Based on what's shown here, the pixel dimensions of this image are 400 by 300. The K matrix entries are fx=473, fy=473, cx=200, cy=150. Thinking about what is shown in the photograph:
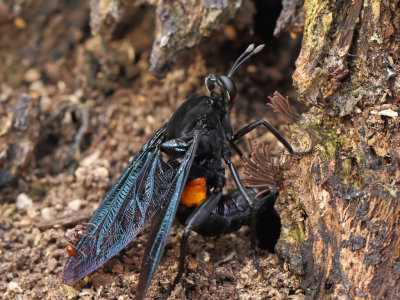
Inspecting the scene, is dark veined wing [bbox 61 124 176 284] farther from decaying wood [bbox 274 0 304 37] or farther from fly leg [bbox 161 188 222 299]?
decaying wood [bbox 274 0 304 37]

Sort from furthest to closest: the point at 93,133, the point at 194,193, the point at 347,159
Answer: the point at 93,133, the point at 194,193, the point at 347,159

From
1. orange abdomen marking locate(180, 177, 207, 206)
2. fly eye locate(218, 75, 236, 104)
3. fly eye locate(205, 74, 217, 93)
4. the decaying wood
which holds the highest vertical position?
the decaying wood

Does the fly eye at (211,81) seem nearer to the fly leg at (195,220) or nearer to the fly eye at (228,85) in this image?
the fly eye at (228,85)

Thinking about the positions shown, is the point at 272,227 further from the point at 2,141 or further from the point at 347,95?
the point at 2,141

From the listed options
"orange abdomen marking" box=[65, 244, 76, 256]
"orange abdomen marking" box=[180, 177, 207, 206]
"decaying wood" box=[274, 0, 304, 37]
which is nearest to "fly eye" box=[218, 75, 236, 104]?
"decaying wood" box=[274, 0, 304, 37]

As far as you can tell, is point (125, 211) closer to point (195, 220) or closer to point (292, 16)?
point (195, 220)

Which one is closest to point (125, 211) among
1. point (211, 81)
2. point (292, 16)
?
point (211, 81)

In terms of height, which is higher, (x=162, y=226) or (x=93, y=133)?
(x=93, y=133)
